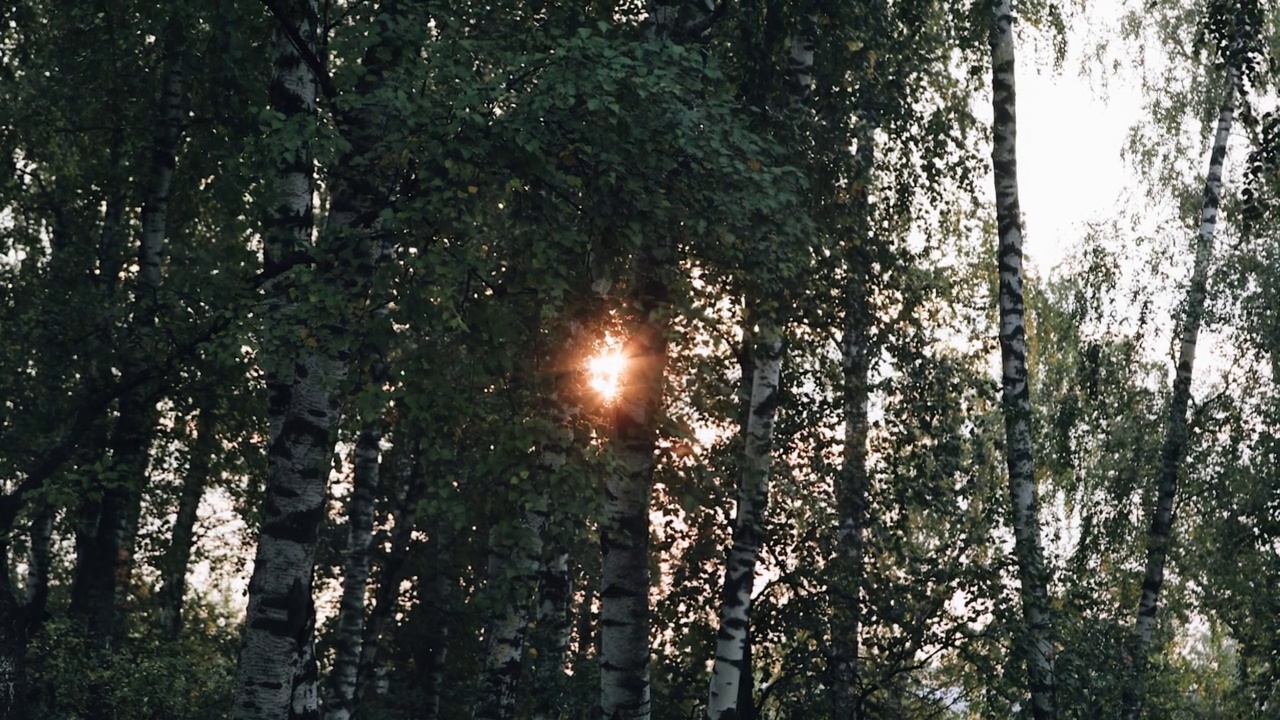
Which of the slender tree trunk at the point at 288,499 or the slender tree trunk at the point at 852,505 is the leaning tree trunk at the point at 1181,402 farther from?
the slender tree trunk at the point at 288,499

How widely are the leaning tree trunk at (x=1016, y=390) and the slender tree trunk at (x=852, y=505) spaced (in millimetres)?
1527

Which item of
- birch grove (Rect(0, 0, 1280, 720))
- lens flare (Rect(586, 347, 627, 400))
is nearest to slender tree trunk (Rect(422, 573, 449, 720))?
birch grove (Rect(0, 0, 1280, 720))

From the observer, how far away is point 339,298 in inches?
318

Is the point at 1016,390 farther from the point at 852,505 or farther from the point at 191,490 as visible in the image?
the point at 191,490

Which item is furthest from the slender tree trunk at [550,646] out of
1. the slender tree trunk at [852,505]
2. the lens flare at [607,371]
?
the lens flare at [607,371]

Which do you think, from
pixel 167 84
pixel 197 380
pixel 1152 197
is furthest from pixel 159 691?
pixel 1152 197

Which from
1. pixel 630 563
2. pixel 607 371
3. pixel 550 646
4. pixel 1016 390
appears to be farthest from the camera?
pixel 550 646

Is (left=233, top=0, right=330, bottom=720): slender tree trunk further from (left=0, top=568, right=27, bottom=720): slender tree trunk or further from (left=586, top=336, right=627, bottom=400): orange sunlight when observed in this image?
(left=0, top=568, right=27, bottom=720): slender tree trunk

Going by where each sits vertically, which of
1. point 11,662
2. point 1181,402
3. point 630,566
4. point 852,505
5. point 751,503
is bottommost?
point 11,662

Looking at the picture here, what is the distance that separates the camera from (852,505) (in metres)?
14.5

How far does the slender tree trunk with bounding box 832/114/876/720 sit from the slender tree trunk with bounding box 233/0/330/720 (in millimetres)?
5463

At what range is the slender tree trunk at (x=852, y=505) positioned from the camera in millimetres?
13547

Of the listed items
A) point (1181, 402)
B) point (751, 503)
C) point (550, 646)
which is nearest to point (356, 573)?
point (550, 646)

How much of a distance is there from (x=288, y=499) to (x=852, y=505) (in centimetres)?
725
